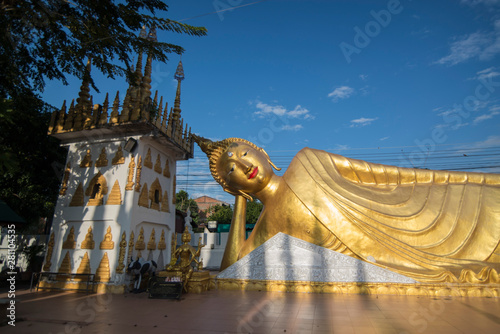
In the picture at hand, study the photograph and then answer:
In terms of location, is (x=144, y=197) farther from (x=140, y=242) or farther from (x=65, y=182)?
(x=65, y=182)

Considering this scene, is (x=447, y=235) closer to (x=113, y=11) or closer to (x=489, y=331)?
(x=489, y=331)

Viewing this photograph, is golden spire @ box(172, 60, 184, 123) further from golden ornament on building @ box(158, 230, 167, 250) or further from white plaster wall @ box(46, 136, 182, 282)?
golden ornament on building @ box(158, 230, 167, 250)

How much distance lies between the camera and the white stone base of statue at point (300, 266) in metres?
6.57

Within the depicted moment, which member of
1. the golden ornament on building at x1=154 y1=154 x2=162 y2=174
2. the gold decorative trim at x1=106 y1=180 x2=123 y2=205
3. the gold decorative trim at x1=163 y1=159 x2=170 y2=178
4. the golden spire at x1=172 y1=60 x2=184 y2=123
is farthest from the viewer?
the golden spire at x1=172 y1=60 x2=184 y2=123

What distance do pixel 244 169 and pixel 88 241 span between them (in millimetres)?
5258

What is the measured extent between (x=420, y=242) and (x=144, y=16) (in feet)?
28.5

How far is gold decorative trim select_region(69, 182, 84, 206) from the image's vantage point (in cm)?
927

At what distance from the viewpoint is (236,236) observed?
8.12 metres

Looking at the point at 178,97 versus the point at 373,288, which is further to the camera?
the point at 178,97

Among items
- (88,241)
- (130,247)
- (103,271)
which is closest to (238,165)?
(130,247)

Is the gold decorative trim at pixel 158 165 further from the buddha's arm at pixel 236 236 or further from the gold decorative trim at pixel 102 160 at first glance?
the buddha's arm at pixel 236 236

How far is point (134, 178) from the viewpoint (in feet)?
29.5

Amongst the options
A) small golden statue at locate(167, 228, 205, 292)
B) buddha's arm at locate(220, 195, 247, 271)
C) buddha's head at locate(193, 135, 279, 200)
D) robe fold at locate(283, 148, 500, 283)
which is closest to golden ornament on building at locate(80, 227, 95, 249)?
small golden statue at locate(167, 228, 205, 292)

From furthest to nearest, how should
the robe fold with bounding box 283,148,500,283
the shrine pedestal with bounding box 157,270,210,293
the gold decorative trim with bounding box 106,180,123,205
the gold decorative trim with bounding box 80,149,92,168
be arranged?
the gold decorative trim with bounding box 80,149,92,168 → the gold decorative trim with bounding box 106,180,123,205 → the shrine pedestal with bounding box 157,270,210,293 → the robe fold with bounding box 283,148,500,283
